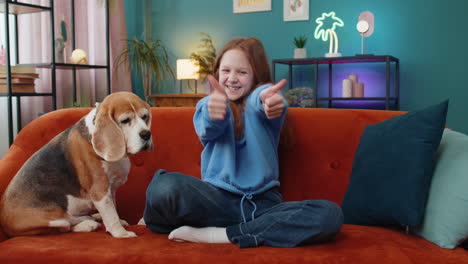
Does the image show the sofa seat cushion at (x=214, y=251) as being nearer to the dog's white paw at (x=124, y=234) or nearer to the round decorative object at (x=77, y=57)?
the dog's white paw at (x=124, y=234)

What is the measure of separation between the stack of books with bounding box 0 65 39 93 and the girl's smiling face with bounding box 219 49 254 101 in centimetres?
234

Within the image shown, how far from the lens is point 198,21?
596 centimetres

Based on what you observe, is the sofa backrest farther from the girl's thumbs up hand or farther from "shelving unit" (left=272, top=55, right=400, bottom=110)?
"shelving unit" (left=272, top=55, right=400, bottom=110)

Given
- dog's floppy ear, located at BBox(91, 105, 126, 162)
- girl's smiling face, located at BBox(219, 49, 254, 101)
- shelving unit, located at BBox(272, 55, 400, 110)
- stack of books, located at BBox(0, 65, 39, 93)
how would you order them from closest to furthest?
1. dog's floppy ear, located at BBox(91, 105, 126, 162)
2. girl's smiling face, located at BBox(219, 49, 254, 101)
3. stack of books, located at BBox(0, 65, 39, 93)
4. shelving unit, located at BBox(272, 55, 400, 110)

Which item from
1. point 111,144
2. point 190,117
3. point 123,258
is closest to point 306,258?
point 123,258

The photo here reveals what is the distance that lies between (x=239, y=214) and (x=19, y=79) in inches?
106

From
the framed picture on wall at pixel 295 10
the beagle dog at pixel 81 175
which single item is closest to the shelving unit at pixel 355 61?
the framed picture on wall at pixel 295 10

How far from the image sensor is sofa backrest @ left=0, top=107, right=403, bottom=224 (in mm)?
1767

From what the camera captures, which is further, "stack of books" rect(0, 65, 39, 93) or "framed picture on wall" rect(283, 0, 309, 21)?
"framed picture on wall" rect(283, 0, 309, 21)

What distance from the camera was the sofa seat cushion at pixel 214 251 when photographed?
1214mm

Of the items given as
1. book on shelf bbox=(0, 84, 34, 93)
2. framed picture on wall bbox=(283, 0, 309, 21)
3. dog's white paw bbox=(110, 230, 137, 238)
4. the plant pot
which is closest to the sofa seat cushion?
dog's white paw bbox=(110, 230, 137, 238)

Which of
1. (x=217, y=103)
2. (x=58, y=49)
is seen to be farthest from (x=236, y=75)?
(x=58, y=49)

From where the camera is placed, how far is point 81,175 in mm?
1486

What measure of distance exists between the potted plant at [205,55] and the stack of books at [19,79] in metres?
2.25
